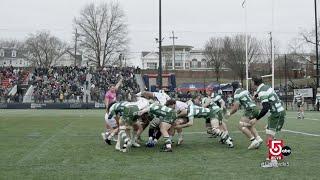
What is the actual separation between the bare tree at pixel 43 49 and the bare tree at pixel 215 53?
29192mm

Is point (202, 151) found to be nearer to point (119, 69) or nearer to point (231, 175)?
A: point (231, 175)

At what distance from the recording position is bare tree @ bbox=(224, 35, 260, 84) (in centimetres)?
8556

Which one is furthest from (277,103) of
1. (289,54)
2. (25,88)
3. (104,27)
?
(104,27)

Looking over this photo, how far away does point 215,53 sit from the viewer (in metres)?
97.3

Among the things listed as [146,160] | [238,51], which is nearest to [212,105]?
[146,160]

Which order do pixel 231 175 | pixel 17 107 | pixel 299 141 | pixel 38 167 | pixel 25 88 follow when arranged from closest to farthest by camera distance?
pixel 231 175 < pixel 38 167 < pixel 299 141 < pixel 17 107 < pixel 25 88

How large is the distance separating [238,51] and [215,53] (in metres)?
9.42

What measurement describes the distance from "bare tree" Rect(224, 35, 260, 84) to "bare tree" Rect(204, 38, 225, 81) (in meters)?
1.99

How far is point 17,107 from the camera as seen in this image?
48031 millimetres

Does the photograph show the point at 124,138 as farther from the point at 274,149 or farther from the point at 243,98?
the point at 274,149

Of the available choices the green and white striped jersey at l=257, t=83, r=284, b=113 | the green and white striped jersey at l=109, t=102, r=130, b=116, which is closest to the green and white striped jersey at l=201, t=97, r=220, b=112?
the green and white striped jersey at l=109, t=102, r=130, b=116

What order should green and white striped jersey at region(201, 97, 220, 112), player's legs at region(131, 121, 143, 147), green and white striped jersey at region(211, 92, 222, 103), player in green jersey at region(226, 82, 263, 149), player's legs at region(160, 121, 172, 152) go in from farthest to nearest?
green and white striped jersey at region(211, 92, 222, 103) < green and white striped jersey at region(201, 97, 220, 112) < player's legs at region(131, 121, 143, 147) < player in green jersey at region(226, 82, 263, 149) < player's legs at region(160, 121, 172, 152)

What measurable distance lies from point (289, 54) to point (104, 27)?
29.3m

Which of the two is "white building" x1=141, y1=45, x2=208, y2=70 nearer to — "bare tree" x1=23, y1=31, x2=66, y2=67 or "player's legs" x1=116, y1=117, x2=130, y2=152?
"bare tree" x1=23, y1=31, x2=66, y2=67
